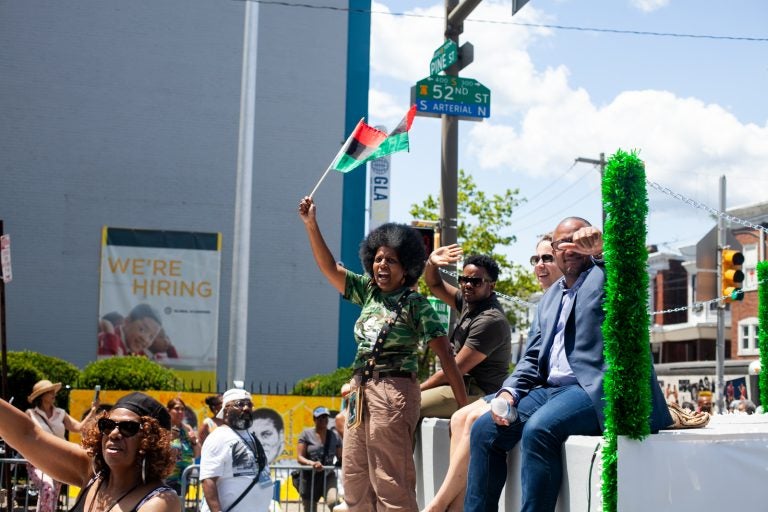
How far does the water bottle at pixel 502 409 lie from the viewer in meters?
4.51

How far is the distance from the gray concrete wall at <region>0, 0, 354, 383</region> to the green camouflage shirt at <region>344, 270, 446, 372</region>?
884 inches

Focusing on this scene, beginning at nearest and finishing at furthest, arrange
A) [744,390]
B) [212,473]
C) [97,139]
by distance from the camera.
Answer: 1. [212,473]
2. [97,139]
3. [744,390]

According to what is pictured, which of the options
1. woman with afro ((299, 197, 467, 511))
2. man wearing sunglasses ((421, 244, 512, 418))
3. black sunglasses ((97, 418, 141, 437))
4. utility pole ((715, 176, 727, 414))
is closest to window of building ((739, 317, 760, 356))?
utility pole ((715, 176, 727, 414))

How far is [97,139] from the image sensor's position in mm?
27344

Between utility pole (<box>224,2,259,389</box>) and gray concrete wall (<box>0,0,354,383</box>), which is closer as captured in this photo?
utility pole (<box>224,2,259,389</box>)

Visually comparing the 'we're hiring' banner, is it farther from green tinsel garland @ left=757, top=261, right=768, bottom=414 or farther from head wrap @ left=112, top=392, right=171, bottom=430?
head wrap @ left=112, top=392, right=171, bottom=430

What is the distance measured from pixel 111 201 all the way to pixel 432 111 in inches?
746

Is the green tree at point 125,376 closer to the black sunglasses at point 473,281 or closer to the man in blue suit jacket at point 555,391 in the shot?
the black sunglasses at point 473,281

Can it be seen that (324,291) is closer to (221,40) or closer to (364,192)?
(364,192)

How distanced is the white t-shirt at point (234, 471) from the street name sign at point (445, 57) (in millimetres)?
4853

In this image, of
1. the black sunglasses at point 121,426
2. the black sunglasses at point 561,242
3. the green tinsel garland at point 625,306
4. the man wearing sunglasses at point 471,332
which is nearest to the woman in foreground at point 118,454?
the black sunglasses at point 121,426

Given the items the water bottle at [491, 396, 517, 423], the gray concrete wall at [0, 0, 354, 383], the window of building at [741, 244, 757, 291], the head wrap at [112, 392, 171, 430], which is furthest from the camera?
the window of building at [741, 244, 757, 291]

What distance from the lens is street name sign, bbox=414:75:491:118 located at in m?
10.3

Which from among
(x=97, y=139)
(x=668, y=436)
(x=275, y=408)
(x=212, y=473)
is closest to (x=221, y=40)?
(x=97, y=139)
